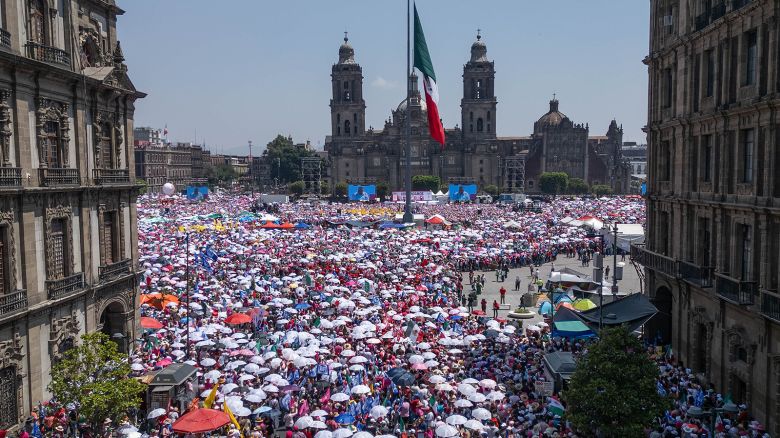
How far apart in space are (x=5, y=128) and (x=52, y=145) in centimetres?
234

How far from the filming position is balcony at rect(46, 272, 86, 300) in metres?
19.6

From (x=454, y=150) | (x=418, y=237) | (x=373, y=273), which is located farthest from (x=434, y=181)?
(x=373, y=273)

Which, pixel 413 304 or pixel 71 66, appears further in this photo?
pixel 413 304

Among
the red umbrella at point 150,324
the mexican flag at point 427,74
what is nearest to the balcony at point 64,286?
the red umbrella at point 150,324

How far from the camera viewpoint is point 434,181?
131m

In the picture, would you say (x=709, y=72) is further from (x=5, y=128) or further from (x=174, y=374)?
(x=5, y=128)

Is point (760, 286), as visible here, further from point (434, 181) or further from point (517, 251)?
point (434, 181)

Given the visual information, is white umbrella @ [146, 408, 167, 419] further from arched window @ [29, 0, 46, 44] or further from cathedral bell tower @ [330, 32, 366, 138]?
cathedral bell tower @ [330, 32, 366, 138]

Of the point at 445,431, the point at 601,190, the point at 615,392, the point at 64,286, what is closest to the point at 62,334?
the point at 64,286

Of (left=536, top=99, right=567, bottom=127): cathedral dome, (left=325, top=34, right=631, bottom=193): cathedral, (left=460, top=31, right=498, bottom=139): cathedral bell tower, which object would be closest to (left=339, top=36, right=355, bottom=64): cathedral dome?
(left=325, top=34, right=631, bottom=193): cathedral

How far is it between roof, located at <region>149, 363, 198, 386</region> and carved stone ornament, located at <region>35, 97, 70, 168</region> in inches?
255

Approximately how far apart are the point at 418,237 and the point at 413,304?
869 inches

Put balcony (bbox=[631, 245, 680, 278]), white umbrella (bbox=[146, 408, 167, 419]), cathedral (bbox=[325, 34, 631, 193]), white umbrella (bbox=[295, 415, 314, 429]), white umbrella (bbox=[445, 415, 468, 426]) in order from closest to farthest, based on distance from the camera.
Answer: white umbrella (bbox=[295, 415, 314, 429]) → white umbrella (bbox=[445, 415, 468, 426]) → white umbrella (bbox=[146, 408, 167, 419]) → balcony (bbox=[631, 245, 680, 278]) → cathedral (bbox=[325, 34, 631, 193])

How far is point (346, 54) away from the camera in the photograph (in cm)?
14350
